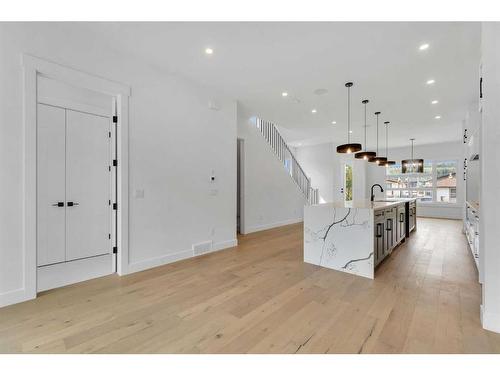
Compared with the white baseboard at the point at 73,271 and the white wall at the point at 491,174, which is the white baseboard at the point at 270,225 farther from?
the white wall at the point at 491,174

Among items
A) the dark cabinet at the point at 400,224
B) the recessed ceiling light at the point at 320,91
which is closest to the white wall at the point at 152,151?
the recessed ceiling light at the point at 320,91

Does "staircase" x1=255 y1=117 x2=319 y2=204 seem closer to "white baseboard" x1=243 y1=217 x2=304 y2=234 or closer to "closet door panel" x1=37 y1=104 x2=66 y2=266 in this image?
"white baseboard" x1=243 y1=217 x2=304 y2=234

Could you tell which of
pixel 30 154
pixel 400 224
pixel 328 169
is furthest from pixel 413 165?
pixel 30 154

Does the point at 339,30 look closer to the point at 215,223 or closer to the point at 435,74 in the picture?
the point at 435,74

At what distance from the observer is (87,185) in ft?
10.1

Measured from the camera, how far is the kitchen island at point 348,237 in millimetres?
3148

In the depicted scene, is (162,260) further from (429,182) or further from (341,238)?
(429,182)

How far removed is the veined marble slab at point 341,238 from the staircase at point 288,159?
3.90 m

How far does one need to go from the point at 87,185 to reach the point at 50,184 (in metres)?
0.38

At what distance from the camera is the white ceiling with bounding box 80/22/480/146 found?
9.04 feet

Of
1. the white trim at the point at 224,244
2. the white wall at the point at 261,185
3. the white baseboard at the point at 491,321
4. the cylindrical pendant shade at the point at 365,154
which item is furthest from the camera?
the white wall at the point at 261,185

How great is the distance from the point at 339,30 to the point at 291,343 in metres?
3.33

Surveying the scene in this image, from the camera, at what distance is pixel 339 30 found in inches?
108
